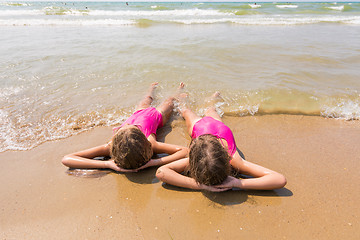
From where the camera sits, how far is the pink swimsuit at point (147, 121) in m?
3.23

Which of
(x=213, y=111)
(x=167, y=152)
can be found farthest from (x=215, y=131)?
(x=213, y=111)

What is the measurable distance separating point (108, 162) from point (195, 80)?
3.16m

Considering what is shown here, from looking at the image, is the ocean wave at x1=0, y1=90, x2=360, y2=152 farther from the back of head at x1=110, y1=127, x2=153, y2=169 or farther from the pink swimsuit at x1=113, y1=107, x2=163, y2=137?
the back of head at x1=110, y1=127, x2=153, y2=169

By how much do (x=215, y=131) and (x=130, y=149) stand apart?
3.80 feet

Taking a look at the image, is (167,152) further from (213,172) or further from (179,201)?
(213,172)

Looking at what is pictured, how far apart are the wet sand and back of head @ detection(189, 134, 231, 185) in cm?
22

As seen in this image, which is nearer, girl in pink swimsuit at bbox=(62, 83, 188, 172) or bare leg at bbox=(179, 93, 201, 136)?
girl in pink swimsuit at bbox=(62, 83, 188, 172)

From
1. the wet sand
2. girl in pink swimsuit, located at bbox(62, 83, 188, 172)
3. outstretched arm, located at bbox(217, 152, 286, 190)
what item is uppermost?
girl in pink swimsuit, located at bbox(62, 83, 188, 172)

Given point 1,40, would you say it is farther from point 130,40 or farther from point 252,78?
point 252,78

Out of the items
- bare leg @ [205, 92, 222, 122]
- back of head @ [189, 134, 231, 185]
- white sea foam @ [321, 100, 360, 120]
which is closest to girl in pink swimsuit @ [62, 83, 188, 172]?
back of head @ [189, 134, 231, 185]

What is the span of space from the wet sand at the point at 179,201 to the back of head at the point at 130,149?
7.6 inches

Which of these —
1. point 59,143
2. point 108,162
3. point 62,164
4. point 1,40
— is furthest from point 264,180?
point 1,40

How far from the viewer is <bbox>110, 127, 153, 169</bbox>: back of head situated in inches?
98.5

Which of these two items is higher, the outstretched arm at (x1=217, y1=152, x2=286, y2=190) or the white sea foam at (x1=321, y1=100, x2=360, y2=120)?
the white sea foam at (x1=321, y1=100, x2=360, y2=120)
